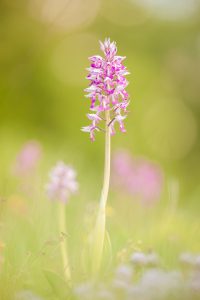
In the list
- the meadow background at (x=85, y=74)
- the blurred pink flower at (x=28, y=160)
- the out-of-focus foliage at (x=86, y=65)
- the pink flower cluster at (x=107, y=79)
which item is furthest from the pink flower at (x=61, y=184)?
the out-of-focus foliage at (x=86, y=65)

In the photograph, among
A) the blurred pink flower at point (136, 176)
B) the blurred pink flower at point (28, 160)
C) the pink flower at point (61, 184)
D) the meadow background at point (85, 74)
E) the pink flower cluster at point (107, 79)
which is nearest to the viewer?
the pink flower cluster at point (107, 79)

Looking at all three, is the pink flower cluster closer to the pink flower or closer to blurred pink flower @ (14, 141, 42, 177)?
the pink flower

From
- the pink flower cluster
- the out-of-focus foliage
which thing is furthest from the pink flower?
the out-of-focus foliage

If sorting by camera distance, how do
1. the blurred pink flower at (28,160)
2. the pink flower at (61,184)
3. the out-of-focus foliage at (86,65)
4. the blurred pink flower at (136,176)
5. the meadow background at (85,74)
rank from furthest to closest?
the out-of-focus foliage at (86,65)
the meadow background at (85,74)
the blurred pink flower at (136,176)
the blurred pink flower at (28,160)
the pink flower at (61,184)

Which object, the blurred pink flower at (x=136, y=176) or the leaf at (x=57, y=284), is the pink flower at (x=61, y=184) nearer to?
the leaf at (x=57, y=284)

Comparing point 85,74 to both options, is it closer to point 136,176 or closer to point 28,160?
point 136,176

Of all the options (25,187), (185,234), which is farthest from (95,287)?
(25,187)
